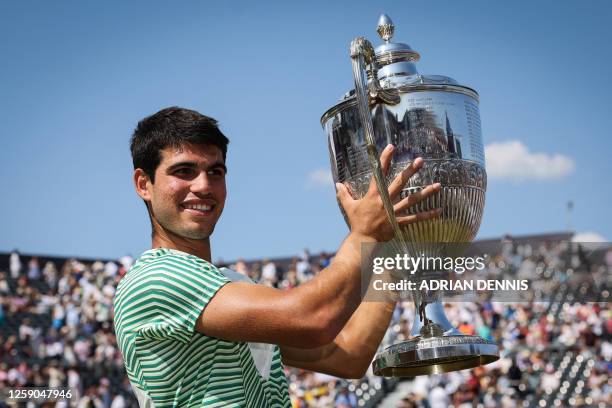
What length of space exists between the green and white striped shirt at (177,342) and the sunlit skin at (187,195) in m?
0.09

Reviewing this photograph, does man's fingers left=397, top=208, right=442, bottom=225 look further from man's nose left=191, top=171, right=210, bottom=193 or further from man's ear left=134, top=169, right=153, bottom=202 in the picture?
man's ear left=134, top=169, right=153, bottom=202

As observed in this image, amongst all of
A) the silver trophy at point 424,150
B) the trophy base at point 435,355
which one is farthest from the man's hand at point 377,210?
the trophy base at point 435,355

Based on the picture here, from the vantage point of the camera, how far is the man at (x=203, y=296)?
1964mm

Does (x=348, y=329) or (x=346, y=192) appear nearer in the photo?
(x=346, y=192)

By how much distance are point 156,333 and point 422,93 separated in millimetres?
929

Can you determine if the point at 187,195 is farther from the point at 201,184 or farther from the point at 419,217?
the point at 419,217

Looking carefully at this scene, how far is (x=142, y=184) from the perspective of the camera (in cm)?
232

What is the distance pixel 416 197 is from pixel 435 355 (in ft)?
1.55

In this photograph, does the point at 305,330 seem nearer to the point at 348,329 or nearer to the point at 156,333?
the point at 156,333

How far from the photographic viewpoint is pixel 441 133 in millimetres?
2400

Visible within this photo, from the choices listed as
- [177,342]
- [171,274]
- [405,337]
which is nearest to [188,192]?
Answer: [171,274]

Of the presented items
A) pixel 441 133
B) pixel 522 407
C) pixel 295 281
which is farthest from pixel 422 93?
pixel 295 281

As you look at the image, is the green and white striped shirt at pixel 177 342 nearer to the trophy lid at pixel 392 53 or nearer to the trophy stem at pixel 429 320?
the trophy stem at pixel 429 320

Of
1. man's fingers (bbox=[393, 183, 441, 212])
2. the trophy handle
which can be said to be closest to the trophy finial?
the trophy handle
